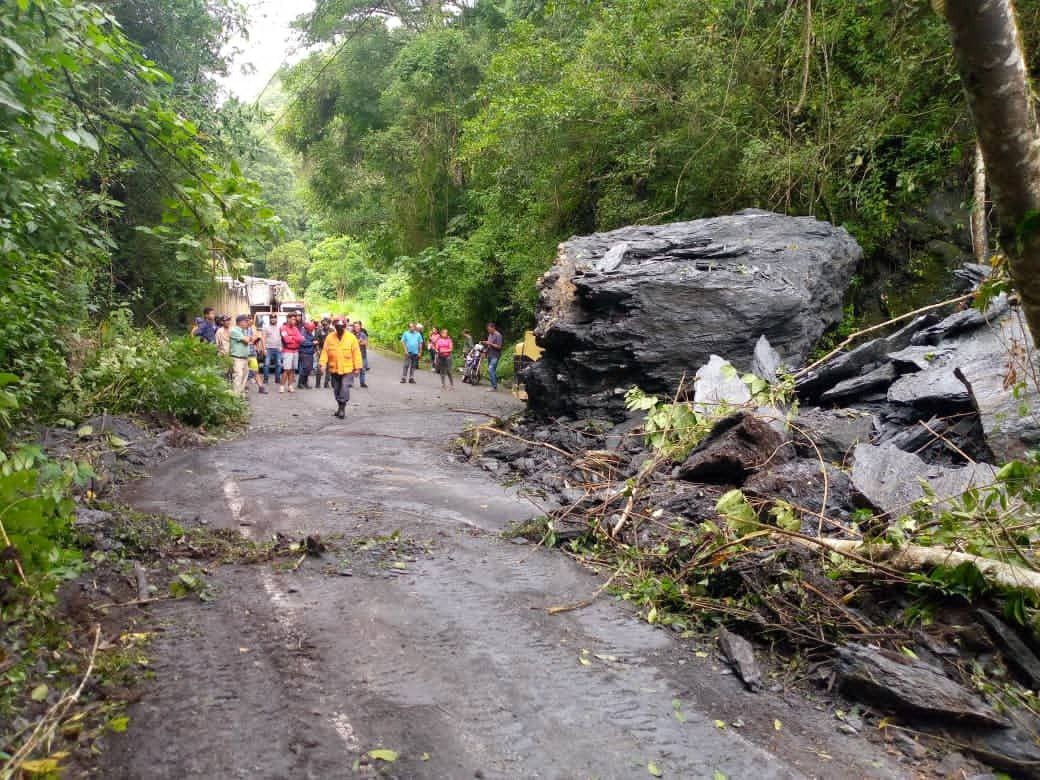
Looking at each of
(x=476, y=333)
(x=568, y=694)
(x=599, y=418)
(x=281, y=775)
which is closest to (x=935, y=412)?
(x=599, y=418)

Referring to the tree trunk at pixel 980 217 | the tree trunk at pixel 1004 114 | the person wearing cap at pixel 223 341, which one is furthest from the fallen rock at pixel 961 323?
the person wearing cap at pixel 223 341

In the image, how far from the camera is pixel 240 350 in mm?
14031

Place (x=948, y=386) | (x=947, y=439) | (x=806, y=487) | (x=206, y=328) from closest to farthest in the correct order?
(x=806, y=487), (x=947, y=439), (x=948, y=386), (x=206, y=328)

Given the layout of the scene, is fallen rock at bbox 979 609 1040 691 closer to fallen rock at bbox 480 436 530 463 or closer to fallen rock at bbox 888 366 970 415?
fallen rock at bbox 888 366 970 415

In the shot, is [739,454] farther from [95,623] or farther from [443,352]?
[443,352]

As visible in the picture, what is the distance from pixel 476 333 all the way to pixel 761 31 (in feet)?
51.0

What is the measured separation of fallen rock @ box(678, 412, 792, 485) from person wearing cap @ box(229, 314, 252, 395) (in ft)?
33.6

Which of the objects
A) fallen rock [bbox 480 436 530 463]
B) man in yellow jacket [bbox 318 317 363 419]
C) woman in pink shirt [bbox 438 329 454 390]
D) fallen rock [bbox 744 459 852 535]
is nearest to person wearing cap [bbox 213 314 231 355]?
man in yellow jacket [bbox 318 317 363 419]

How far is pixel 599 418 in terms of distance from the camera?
402 inches

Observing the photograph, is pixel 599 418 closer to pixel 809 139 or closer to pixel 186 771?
pixel 809 139

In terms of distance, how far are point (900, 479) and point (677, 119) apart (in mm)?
10719

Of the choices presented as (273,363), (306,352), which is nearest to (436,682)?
(306,352)

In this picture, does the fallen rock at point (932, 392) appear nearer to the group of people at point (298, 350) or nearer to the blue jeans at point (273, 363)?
the group of people at point (298, 350)

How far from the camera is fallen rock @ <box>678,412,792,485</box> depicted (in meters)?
6.41
